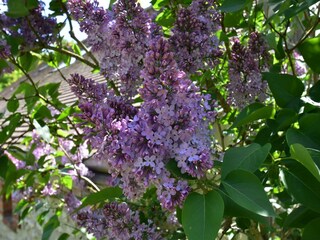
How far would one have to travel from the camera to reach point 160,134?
2.83ft

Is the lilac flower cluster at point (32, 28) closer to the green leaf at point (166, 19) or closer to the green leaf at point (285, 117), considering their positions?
the green leaf at point (166, 19)

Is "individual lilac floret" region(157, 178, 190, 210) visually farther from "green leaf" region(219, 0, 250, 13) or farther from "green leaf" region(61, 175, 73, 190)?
"green leaf" region(61, 175, 73, 190)

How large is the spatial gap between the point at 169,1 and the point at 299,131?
2.35 feet

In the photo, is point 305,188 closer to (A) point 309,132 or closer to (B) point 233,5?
(A) point 309,132

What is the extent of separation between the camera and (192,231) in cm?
81

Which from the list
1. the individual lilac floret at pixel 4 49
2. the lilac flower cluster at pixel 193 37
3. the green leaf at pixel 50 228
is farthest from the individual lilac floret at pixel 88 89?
the green leaf at pixel 50 228

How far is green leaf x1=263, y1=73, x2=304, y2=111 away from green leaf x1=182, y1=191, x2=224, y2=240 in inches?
16.7

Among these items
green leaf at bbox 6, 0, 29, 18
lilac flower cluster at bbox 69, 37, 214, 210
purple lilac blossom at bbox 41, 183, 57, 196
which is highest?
green leaf at bbox 6, 0, 29, 18

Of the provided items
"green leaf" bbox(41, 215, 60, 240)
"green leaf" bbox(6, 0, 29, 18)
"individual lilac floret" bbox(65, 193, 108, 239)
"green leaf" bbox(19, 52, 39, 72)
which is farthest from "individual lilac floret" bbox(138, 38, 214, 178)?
"green leaf" bbox(41, 215, 60, 240)

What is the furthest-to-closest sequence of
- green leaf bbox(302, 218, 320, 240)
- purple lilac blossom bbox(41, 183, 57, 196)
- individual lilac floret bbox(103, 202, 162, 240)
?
1. purple lilac blossom bbox(41, 183, 57, 196)
2. individual lilac floret bbox(103, 202, 162, 240)
3. green leaf bbox(302, 218, 320, 240)

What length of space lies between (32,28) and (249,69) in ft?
2.87

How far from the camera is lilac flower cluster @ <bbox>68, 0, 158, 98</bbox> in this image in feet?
3.71

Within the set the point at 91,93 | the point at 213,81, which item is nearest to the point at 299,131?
the point at 91,93

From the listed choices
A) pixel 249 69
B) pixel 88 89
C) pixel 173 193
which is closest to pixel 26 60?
pixel 88 89
